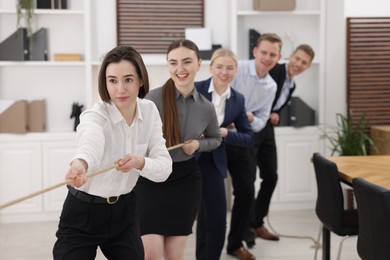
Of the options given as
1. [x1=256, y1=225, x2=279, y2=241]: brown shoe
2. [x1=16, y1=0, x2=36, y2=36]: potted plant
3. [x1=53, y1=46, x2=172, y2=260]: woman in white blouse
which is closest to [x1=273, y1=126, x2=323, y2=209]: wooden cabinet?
[x1=256, y1=225, x2=279, y2=241]: brown shoe

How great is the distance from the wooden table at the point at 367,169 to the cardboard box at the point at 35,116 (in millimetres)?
2798

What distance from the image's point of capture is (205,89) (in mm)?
3645

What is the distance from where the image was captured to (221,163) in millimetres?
3475

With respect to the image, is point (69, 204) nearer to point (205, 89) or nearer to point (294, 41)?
point (205, 89)

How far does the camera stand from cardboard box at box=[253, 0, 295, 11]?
18.0 feet

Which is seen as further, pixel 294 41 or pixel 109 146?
pixel 294 41

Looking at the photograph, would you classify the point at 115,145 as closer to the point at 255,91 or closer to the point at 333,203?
the point at 333,203

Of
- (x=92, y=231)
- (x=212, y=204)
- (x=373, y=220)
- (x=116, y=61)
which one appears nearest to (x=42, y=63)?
(x=212, y=204)

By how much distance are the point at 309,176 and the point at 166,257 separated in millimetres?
3031

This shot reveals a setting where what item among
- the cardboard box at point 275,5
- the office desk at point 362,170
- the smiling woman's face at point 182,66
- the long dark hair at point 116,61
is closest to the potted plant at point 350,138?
the cardboard box at point 275,5

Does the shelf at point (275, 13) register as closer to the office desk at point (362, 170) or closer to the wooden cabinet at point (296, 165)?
the wooden cabinet at point (296, 165)

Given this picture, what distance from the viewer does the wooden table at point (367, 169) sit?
10.5 ft

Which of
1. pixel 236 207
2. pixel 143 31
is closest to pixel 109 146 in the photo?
pixel 236 207

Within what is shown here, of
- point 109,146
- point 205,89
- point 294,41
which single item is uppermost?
point 294,41
